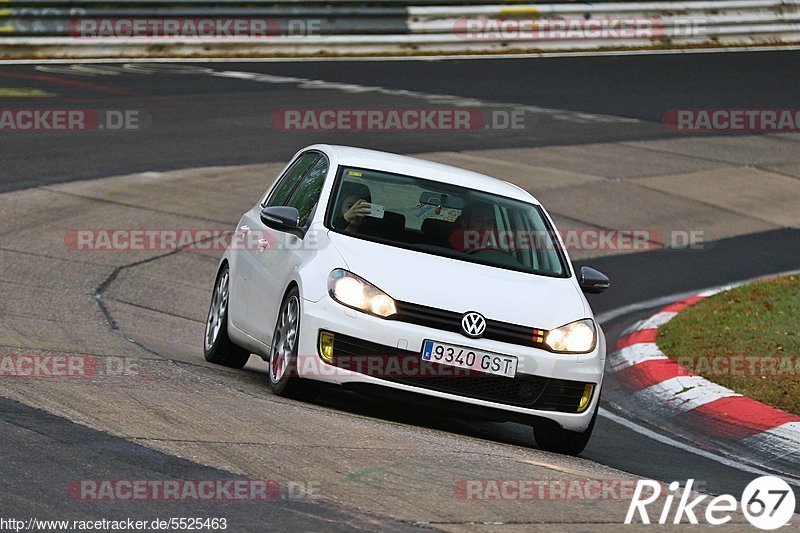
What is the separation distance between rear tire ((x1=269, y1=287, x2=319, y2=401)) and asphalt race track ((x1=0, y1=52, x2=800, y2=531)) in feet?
0.47

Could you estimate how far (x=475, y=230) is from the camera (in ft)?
29.0

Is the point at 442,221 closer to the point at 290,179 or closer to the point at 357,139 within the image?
the point at 290,179

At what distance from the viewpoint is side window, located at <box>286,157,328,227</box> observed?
8931mm

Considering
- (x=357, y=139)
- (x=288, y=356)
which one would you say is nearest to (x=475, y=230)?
(x=288, y=356)

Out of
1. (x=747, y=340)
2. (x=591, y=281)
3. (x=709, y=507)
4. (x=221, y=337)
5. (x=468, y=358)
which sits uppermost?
(x=591, y=281)

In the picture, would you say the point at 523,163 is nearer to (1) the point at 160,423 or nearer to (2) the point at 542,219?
(2) the point at 542,219

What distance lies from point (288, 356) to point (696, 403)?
3225 mm

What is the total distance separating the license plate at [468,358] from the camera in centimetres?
772

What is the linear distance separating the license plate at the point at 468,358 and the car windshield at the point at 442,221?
886 mm

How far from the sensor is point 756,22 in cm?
3164

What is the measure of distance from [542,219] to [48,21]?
18093mm

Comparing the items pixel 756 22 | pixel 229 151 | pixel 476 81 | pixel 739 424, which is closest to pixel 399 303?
pixel 739 424

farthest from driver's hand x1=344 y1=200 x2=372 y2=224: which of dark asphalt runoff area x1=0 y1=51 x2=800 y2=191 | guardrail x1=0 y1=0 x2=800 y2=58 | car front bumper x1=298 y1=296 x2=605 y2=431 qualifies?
guardrail x1=0 y1=0 x2=800 y2=58

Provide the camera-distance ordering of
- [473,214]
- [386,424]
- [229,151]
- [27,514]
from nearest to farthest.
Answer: [27,514] → [386,424] → [473,214] → [229,151]
